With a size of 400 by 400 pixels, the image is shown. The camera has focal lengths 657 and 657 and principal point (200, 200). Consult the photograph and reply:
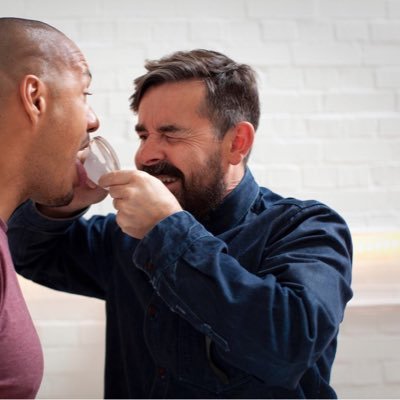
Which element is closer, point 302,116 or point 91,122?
point 91,122

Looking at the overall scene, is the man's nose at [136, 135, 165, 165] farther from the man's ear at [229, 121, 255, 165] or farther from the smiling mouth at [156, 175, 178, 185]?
the man's ear at [229, 121, 255, 165]

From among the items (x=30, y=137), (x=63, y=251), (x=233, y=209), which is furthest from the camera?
(x=63, y=251)

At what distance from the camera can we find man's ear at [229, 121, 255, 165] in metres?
1.58

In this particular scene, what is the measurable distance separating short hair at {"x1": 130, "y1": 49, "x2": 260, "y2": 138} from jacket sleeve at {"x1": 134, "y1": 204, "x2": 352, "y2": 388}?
1.64 feet

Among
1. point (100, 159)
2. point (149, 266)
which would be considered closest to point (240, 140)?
point (100, 159)

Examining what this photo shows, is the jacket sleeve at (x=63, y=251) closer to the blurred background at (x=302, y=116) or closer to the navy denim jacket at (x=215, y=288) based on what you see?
the navy denim jacket at (x=215, y=288)

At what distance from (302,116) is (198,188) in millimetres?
919

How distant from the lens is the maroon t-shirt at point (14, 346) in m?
1.04

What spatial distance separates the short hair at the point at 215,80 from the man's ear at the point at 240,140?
2 centimetres

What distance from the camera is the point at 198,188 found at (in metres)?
1.49

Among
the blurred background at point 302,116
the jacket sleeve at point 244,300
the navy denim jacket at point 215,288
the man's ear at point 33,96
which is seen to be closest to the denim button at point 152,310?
the navy denim jacket at point 215,288

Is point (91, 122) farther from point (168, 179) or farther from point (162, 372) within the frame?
point (162, 372)

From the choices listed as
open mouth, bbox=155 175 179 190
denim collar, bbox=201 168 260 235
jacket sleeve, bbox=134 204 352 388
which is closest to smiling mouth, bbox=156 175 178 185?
open mouth, bbox=155 175 179 190

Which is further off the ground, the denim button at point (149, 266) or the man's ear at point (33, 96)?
the man's ear at point (33, 96)
